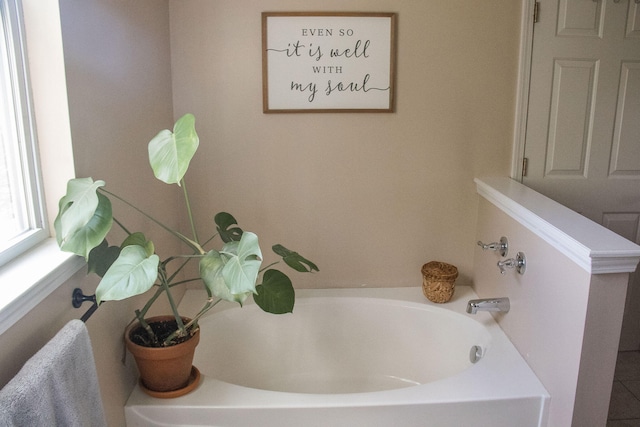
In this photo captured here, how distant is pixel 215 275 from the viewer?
159 cm

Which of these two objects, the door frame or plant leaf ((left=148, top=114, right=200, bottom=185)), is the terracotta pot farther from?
the door frame

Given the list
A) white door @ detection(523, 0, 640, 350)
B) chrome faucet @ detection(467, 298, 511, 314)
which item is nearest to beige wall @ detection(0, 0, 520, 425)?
white door @ detection(523, 0, 640, 350)

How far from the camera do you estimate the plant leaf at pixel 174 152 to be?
136 cm

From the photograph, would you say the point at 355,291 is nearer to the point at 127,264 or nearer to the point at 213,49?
the point at 213,49

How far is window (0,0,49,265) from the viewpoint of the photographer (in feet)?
4.52

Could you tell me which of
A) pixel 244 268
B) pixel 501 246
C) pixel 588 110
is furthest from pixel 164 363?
pixel 588 110

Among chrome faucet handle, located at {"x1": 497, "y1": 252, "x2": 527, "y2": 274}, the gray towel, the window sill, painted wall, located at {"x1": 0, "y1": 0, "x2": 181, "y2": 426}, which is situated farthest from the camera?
chrome faucet handle, located at {"x1": 497, "y1": 252, "x2": 527, "y2": 274}

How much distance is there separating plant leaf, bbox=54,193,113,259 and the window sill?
0.07m

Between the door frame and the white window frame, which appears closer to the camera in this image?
the white window frame

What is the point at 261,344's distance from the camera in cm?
258

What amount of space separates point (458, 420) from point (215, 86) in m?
1.64

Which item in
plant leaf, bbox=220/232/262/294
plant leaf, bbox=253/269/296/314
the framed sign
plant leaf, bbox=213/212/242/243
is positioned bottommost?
plant leaf, bbox=253/269/296/314

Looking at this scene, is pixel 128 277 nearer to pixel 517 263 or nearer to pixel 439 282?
pixel 517 263

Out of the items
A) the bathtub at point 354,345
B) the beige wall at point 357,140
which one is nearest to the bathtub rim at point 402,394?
the bathtub at point 354,345
